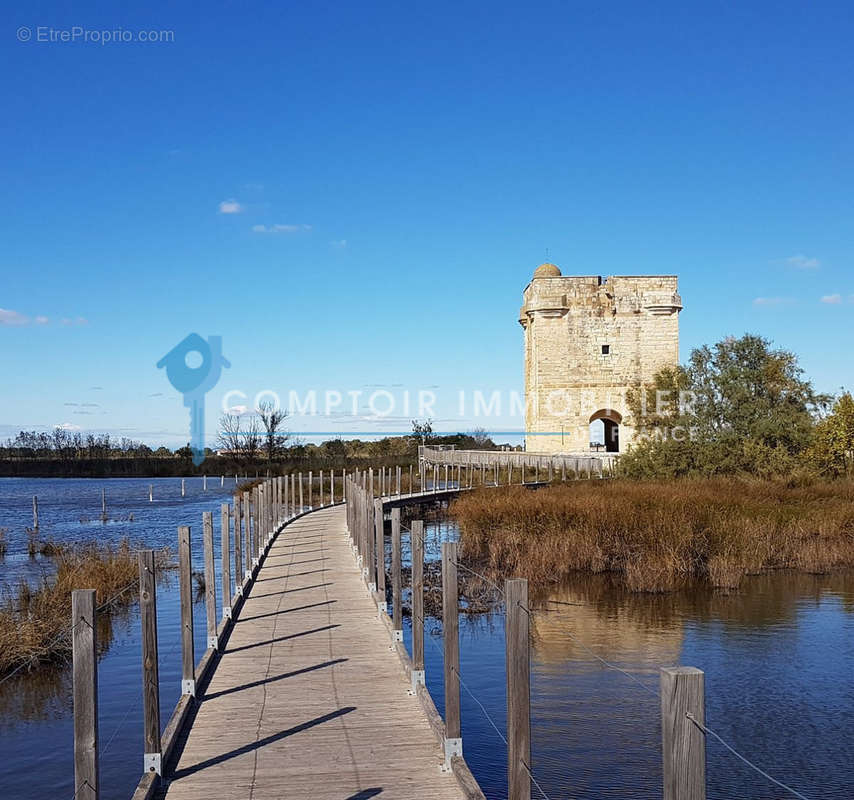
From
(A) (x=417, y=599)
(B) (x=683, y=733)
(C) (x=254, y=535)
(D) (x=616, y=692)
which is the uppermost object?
(B) (x=683, y=733)

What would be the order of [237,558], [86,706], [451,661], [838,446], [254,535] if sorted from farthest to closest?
[838,446], [254,535], [237,558], [451,661], [86,706]

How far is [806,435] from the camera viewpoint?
1190 inches

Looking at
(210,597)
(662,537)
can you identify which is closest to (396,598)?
(210,597)

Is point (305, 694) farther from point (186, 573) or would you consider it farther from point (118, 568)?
point (118, 568)

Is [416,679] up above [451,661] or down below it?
below

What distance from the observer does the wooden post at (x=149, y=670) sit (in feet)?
19.2

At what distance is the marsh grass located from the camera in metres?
11.7

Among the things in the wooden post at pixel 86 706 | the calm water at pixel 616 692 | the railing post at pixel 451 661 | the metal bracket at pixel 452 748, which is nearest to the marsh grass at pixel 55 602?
the calm water at pixel 616 692

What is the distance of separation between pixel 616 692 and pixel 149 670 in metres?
6.76

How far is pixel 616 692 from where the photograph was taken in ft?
36.3

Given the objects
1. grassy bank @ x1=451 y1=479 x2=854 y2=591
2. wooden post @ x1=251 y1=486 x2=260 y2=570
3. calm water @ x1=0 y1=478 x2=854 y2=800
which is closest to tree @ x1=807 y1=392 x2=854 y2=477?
grassy bank @ x1=451 y1=479 x2=854 y2=591

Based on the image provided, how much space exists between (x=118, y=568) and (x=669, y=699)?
15.8 meters

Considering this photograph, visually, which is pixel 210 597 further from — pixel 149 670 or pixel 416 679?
pixel 149 670

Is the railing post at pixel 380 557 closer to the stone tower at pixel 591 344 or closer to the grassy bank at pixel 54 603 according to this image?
the grassy bank at pixel 54 603
